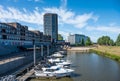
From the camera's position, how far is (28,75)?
4356 centimetres

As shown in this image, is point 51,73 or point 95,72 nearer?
point 51,73

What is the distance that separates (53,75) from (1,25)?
40391mm

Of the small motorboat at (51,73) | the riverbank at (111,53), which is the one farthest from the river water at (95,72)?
the riverbank at (111,53)

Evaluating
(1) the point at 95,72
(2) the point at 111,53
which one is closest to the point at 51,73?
(1) the point at 95,72

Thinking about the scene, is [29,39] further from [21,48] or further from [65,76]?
[65,76]

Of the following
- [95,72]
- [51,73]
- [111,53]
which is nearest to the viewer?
[51,73]

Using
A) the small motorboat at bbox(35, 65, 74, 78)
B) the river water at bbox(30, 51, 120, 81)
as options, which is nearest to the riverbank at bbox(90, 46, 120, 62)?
the river water at bbox(30, 51, 120, 81)

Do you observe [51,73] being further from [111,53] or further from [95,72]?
[111,53]

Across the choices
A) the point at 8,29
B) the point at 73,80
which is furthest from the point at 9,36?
the point at 73,80

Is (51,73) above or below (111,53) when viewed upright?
below

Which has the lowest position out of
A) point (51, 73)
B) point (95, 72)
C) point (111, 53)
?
point (95, 72)

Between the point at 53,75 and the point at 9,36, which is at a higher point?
the point at 9,36

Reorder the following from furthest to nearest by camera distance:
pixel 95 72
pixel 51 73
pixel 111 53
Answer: pixel 111 53 → pixel 95 72 → pixel 51 73

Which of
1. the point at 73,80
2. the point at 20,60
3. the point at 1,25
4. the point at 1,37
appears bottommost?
the point at 73,80
